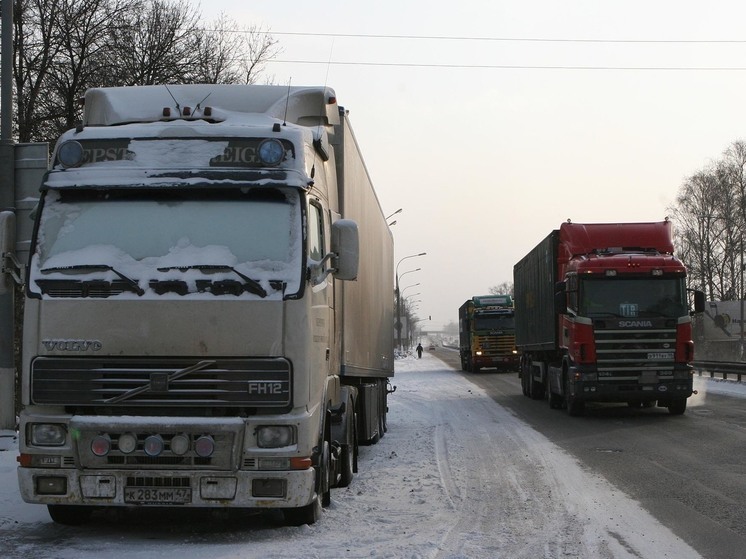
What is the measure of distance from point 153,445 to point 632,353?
43.4 feet

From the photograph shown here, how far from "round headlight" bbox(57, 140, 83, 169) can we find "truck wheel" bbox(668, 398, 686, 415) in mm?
14890

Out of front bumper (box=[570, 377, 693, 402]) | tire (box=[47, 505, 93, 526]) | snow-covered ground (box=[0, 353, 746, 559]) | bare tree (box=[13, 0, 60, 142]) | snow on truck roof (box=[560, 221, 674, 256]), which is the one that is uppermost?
bare tree (box=[13, 0, 60, 142])

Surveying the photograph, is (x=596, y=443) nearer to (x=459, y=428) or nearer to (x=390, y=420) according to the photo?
(x=459, y=428)

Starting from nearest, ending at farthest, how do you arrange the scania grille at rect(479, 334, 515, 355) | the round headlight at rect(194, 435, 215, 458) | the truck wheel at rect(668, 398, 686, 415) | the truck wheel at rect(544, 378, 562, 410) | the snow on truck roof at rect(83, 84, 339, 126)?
the round headlight at rect(194, 435, 215, 458)
the snow on truck roof at rect(83, 84, 339, 126)
the truck wheel at rect(668, 398, 686, 415)
the truck wheel at rect(544, 378, 562, 410)
the scania grille at rect(479, 334, 515, 355)

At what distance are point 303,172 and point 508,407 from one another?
16.2m

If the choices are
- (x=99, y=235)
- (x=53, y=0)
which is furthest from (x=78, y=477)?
(x=53, y=0)

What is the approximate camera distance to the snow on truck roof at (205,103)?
26.8ft

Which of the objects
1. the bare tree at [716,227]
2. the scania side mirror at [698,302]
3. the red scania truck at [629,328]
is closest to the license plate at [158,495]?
the red scania truck at [629,328]

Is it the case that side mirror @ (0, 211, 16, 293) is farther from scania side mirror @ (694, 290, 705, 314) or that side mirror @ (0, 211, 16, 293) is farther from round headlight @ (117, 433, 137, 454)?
scania side mirror @ (694, 290, 705, 314)

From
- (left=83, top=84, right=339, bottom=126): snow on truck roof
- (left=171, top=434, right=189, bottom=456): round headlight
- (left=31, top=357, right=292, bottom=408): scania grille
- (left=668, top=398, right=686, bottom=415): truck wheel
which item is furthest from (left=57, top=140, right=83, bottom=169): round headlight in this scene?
(left=668, top=398, right=686, bottom=415): truck wheel

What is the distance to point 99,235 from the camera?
7219mm

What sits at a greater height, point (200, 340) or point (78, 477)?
point (200, 340)

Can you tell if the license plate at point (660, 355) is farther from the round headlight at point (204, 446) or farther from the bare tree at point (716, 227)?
the bare tree at point (716, 227)

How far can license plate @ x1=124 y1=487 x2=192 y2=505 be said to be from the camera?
6.91 meters
